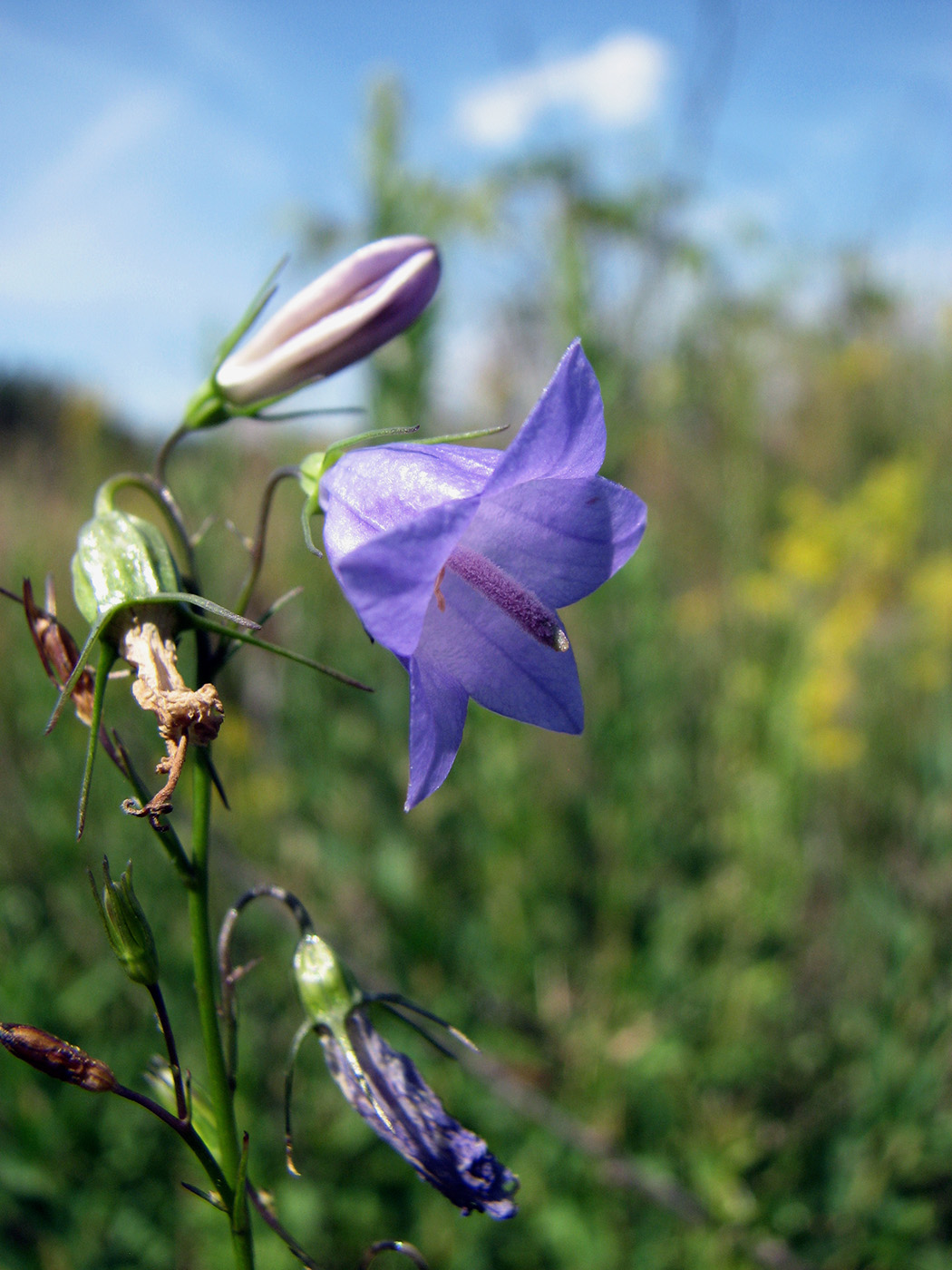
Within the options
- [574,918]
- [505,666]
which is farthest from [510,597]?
[574,918]

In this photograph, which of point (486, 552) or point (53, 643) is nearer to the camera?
point (53, 643)

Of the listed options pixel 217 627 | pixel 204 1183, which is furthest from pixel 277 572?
pixel 217 627

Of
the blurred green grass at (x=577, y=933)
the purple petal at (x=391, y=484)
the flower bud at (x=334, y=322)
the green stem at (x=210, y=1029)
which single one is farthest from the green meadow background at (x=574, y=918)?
the purple petal at (x=391, y=484)

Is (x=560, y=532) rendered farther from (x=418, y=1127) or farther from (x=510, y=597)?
(x=418, y=1127)

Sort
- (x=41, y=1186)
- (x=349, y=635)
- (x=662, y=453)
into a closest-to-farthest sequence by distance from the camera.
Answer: (x=41, y=1186) < (x=349, y=635) < (x=662, y=453)

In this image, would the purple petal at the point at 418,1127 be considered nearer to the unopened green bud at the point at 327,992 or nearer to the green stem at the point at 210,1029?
the unopened green bud at the point at 327,992

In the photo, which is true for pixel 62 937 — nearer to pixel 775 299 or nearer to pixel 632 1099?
pixel 632 1099
